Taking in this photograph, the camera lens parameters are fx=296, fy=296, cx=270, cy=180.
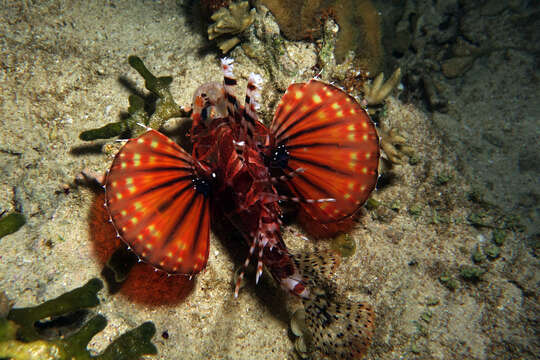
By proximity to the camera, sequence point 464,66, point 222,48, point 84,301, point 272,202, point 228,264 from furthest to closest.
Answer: point 464,66 < point 222,48 < point 228,264 < point 272,202 < point 84,301

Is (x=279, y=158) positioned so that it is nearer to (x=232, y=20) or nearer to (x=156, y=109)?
(x=156, y=109)

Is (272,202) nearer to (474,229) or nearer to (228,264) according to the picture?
(228,264)

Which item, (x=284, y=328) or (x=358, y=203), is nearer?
(x=358, y=203)

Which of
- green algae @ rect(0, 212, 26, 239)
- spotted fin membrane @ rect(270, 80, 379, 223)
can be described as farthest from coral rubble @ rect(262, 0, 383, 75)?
green algae @ rect(0, 212, 26, 239)

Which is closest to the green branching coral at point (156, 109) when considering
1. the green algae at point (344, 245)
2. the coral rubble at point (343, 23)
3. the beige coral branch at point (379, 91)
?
the coral rubble at point (343, 23)

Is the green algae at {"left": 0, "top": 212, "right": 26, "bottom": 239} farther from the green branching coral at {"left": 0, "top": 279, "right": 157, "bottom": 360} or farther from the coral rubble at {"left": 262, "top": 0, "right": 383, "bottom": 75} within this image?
the coral rubble at {"left": 262, "top": 0, "right": 383, "bottom": 75}

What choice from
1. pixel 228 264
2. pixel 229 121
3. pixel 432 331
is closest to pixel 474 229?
pixel 432 331

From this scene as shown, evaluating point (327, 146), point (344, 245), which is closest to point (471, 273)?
point (344, 245)
